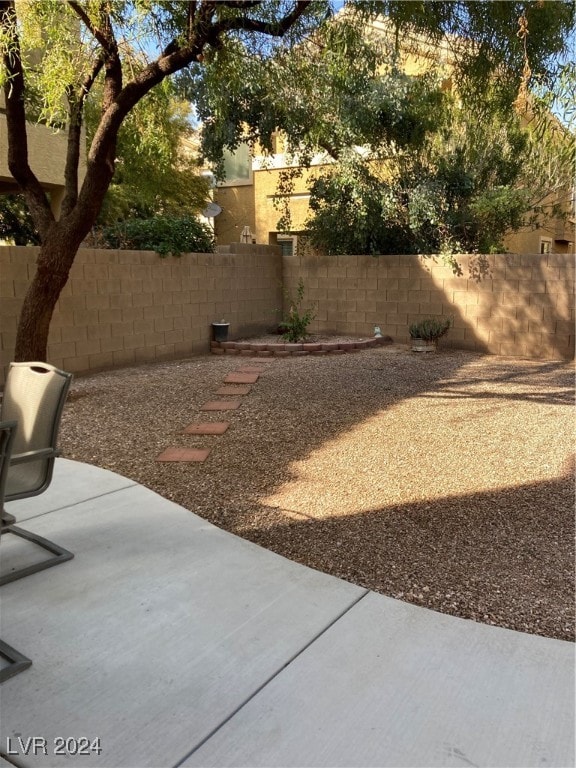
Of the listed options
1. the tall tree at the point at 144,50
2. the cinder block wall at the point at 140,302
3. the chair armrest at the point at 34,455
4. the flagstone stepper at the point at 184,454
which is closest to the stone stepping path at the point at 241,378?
the cinder block wall at the point at 140,302

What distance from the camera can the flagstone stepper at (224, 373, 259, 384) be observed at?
8.72m

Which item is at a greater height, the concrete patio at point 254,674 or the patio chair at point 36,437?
the patio chair at point 36,437

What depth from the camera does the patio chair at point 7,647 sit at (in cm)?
252

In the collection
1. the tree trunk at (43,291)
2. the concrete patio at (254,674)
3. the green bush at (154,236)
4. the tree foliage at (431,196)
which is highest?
the tree foliage at (431,196)

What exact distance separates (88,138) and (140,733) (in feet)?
48.3

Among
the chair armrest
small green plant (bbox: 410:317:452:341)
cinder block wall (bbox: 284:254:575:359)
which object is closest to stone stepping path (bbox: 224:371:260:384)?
small green plant (bbox: 410:317:452:341)

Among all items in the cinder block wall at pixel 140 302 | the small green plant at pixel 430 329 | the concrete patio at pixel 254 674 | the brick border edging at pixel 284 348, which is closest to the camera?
the concrete patio at pixel 254 674

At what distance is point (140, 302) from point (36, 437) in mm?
7299

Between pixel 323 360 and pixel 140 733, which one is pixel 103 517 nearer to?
pixel 140 733

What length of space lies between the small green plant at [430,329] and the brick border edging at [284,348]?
0.91m

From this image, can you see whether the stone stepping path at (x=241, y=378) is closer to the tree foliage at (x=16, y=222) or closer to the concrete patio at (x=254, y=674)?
the concrete patio at (x=254, y=674)

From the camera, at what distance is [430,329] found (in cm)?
1169

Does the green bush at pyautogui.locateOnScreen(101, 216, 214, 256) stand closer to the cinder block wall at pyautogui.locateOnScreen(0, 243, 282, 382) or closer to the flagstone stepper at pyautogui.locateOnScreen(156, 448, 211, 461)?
the cinder block wall at pyautogui.locateOnScreen(0, 243, 282, 382)

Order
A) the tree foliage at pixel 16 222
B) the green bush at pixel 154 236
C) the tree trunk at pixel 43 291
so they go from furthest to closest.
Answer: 1. the tree foliage at pixel 16 222
2. the green bush at pixel 154 236
3. the tree trunk at pixel 43 291
